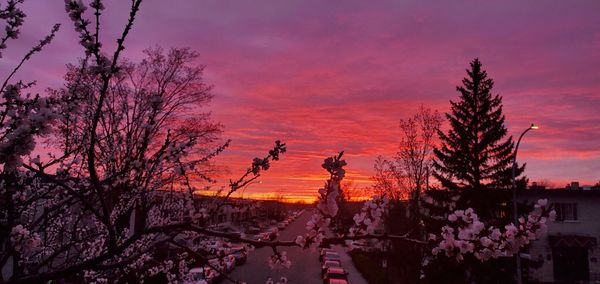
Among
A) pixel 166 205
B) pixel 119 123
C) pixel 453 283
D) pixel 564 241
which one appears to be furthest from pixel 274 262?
pixel 564 241

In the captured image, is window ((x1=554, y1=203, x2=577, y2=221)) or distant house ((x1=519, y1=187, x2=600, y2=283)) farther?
window ((x1=554, y1=203, x2=577, y2=221))

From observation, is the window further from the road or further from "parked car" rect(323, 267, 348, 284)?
"parked car" rect(323, 267, 348, 284)

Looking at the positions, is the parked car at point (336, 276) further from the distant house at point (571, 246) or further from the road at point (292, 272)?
the distant house at point (571, 246)

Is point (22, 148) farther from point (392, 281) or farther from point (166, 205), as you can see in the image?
point (392, 281)

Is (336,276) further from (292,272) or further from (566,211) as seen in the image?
(566,211)

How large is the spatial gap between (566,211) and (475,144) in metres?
10.3

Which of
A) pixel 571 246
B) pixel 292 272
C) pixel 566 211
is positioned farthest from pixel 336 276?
pixel 566 211

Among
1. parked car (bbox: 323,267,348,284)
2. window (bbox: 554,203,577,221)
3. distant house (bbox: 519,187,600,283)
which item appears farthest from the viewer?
window (bbox: 554,203,577,221)

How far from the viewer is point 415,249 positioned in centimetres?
2392

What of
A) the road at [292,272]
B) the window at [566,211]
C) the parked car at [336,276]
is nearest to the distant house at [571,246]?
the window at [566,211]

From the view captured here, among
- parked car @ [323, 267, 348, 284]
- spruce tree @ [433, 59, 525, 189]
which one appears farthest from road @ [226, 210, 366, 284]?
spruce tree @ [433, 59, 525, 189]

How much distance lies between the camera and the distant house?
101 ft

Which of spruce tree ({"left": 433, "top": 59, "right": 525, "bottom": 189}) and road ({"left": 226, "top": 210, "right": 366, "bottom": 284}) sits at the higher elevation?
spruce tree ({"left": 433, "top": 59, "right": 525, "bottom": 189})

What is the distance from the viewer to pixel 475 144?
2716 centimetres
